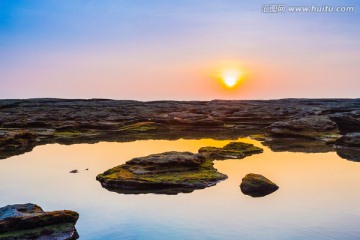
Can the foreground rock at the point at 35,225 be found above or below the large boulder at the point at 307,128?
below

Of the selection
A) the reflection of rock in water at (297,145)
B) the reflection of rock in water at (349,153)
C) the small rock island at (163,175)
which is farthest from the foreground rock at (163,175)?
the reflection of rock in water at (297,145)

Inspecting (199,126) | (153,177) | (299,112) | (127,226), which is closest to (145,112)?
(199,126)

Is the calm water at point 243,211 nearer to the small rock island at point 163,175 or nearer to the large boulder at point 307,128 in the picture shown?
the small rock island at point 163,175

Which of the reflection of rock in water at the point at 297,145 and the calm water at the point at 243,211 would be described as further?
the reflection of rock in water at the point at 297,145

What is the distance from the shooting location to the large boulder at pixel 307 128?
142 ft

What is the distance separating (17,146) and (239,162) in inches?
910

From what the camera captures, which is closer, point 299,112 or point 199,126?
point 199,126

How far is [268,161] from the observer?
27516 millimetres

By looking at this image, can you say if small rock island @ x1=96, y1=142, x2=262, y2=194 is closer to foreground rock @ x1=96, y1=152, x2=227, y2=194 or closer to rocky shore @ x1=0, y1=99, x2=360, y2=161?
foreground rock @ x1=96, y1=152, x2=227, y2=194

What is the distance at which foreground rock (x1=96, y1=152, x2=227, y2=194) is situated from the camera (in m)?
19.4

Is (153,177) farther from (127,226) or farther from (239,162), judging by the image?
(239,162)

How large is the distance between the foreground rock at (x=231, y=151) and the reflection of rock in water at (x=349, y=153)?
638 cm

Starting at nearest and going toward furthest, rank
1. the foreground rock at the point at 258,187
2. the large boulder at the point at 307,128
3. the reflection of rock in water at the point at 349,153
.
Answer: the foreground rock at the point at 258,187, the reflection of rock in water at the point at 349,153, the large boulder at the point at 307,128

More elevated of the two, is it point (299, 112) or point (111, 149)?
point (299, 112)
